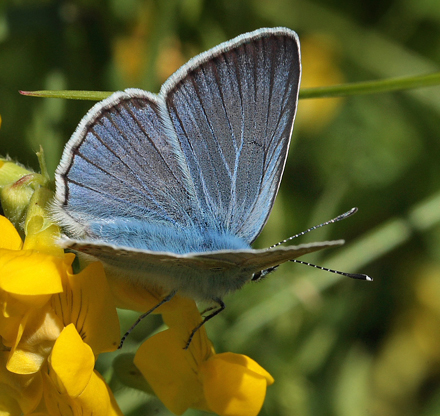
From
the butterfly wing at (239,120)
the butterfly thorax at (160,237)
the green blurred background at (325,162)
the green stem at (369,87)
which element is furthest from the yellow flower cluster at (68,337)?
the green stem at (369,87)

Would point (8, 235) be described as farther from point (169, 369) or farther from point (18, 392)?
point (169, 369)

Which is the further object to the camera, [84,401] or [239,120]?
[239,120]

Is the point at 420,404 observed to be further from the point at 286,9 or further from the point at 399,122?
the point at 286,9

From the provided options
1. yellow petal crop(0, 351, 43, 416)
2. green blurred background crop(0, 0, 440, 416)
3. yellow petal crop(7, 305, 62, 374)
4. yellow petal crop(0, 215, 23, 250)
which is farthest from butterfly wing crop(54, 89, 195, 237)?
green blurred background crop(0, 0, 440, 416)

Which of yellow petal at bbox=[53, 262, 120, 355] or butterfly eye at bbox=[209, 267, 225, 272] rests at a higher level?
butterfly eye at bbox=[209, 267, 225, 272]

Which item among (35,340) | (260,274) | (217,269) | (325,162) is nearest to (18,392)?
(35,340)

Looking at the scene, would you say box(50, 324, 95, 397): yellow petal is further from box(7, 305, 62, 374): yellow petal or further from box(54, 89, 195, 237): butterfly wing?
box(54, 89, 195, 237): butterfly wing
